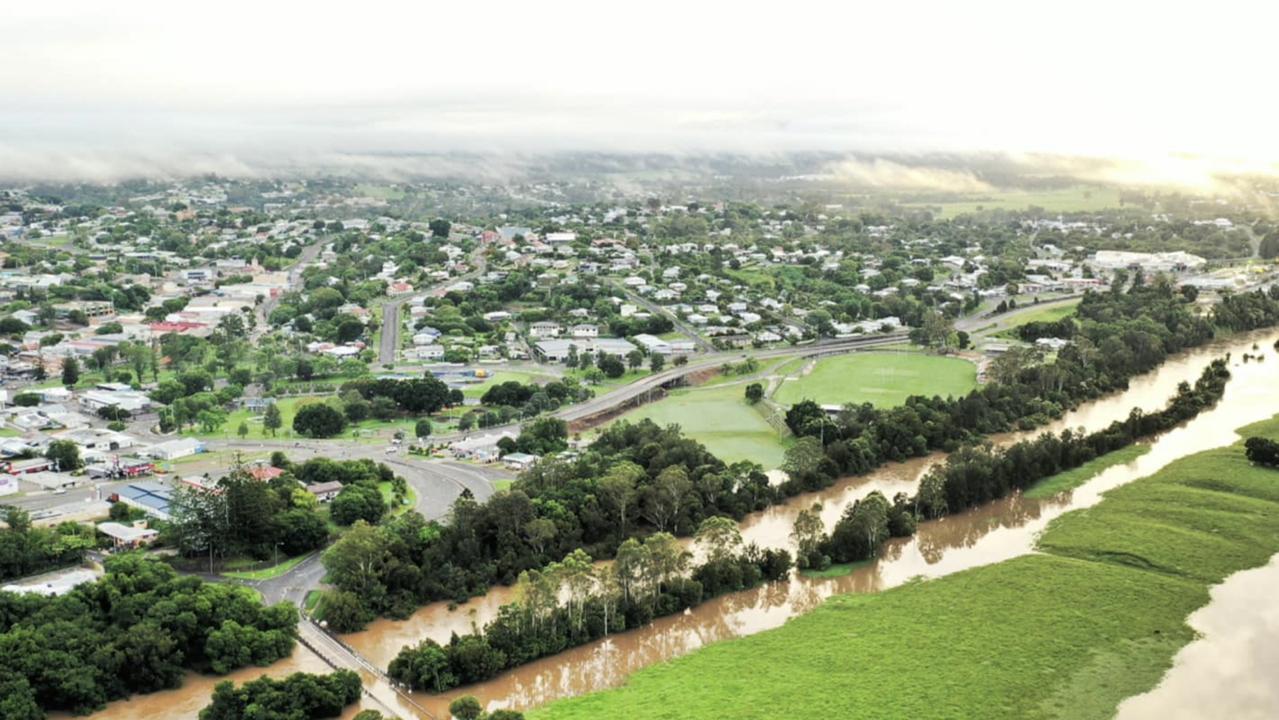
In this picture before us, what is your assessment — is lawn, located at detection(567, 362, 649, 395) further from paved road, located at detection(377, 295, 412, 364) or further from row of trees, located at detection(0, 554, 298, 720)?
row of trees, located at detection(0, 554, 298, 720)

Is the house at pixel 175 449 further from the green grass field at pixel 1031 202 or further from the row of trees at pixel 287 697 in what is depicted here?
the green grass field at pixel 1031 202

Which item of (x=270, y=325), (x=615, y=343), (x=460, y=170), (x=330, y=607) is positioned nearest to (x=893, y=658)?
(x=330, y=607)

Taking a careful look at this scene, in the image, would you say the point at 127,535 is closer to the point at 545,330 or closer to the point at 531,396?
the point at 531,396

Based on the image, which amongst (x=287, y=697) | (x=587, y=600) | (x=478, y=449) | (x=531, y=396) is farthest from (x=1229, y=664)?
(x=531, y=396)

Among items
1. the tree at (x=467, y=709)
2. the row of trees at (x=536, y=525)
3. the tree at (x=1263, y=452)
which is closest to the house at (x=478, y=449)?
the row of trees at (x=536, y=525)

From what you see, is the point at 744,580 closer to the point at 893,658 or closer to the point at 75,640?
the point at 893,658

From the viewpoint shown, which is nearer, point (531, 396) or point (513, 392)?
point (513, 392)

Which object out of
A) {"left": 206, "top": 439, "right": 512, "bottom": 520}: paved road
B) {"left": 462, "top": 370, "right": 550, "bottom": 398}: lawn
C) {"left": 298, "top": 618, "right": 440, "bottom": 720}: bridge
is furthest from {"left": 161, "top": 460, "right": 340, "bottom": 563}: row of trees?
{"left": 462, "top": 370, "right": 550, "bottom": 398}: lawn
